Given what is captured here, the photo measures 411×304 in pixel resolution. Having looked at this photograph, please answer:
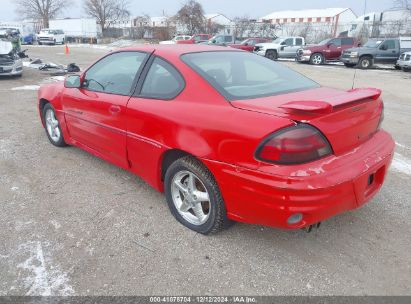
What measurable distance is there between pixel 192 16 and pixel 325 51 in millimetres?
26634

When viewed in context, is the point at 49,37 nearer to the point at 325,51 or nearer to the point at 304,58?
the point at 304,58

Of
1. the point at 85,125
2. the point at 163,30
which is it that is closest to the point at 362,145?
the point at 85,125

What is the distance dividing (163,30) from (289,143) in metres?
45.0

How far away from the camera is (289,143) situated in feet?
7.30

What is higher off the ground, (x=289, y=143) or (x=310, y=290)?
(x=289, y=143)

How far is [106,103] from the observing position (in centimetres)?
348

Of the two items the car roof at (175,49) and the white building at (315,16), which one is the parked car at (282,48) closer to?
the car roof at (175,49)

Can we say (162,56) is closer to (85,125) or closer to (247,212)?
(85,125)

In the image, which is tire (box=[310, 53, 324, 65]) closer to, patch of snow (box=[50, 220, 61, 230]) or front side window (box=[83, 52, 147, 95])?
front side window (box=[83, 52, 147, 95])

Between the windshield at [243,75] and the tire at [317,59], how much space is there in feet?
61.1

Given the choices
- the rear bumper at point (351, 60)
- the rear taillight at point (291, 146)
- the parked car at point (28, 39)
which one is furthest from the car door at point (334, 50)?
the parked car at point (28, 39)

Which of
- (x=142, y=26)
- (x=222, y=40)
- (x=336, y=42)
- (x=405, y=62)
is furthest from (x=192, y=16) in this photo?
(x=405, y=62)

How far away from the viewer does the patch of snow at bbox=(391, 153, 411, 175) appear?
4242 millimetres

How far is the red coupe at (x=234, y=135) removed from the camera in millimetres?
2260
